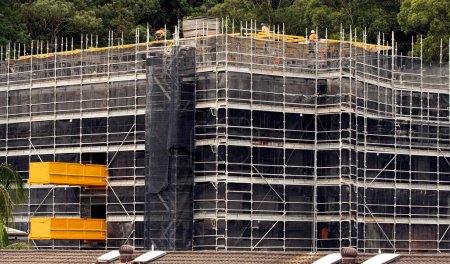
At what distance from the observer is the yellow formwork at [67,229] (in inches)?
3639

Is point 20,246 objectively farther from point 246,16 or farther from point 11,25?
point 246,16

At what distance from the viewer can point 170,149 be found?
89.6 metres

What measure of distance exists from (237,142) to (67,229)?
11452 mm

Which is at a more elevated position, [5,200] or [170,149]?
[170,149]

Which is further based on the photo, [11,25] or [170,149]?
[11,25]

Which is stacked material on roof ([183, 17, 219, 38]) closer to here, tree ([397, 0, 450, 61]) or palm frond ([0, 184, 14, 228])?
palm frond ([0, 184, 14, 228])

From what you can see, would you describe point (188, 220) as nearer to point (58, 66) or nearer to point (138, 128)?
point (138, 128)

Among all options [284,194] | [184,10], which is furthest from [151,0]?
[284,194]

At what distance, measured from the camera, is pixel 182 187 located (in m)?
89.4

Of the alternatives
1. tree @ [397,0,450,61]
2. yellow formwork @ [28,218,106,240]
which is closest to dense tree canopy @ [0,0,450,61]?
tree @ [397,0,450,61]

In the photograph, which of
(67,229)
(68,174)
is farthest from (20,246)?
(68,174)

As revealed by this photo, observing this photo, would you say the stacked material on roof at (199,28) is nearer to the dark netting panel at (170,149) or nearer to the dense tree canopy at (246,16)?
the dark netting panel at (170,149)

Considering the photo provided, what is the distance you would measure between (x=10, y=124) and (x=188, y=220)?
15.5 metres

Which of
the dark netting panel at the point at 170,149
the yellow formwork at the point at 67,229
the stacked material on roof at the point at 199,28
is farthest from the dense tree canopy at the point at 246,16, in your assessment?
the dark netting panel at the point at 170,149
